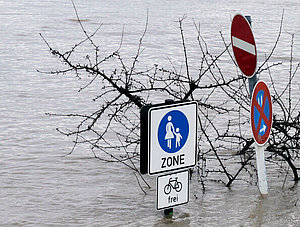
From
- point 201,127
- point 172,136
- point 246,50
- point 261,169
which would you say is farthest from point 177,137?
point 201,127

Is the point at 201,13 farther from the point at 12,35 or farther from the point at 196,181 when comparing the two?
the point at 196,181

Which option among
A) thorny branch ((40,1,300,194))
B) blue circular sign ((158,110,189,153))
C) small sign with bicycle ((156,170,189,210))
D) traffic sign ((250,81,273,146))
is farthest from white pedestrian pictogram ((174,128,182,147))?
thorny branch ((40,1,300,194))

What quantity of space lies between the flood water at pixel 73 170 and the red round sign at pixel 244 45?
98cm

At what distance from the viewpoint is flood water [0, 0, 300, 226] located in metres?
6.09

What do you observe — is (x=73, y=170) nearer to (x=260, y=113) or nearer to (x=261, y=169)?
(x=261, y=169)

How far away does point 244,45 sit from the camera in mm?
Answer: 5691

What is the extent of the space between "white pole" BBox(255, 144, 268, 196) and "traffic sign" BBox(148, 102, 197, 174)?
0.74 metres

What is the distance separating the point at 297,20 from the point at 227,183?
17471 mm

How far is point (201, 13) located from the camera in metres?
25.0

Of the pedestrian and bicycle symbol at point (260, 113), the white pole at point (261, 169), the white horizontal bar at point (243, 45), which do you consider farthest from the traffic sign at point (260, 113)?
the white horizontal bar at point (243, 45)

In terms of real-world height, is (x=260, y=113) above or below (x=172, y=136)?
above

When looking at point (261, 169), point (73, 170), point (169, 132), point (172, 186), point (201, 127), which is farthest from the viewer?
point (73, 170)

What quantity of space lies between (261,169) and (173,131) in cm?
117

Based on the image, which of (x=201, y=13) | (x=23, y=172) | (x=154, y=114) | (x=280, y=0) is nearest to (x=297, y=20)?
(x=201, y=13)
